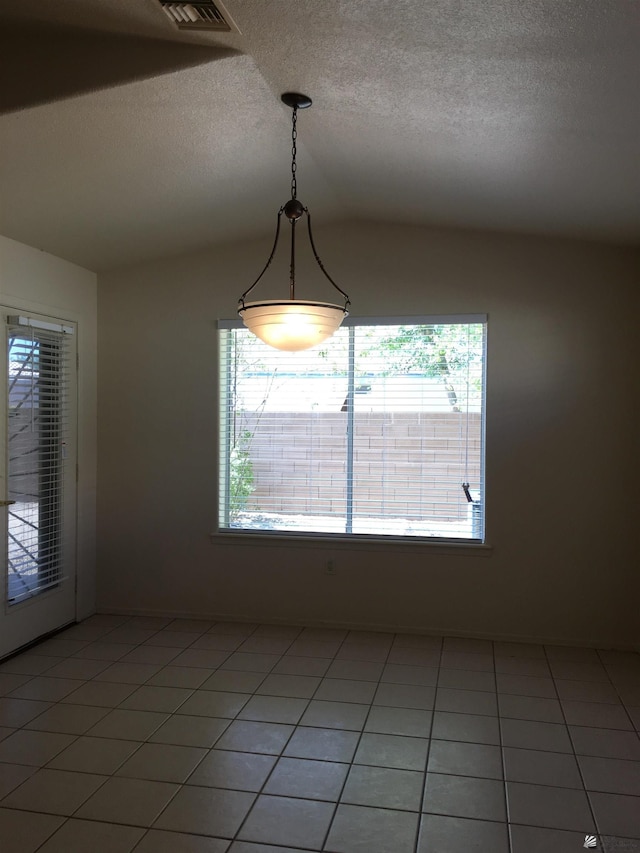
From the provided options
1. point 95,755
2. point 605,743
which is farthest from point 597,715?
point 95,755

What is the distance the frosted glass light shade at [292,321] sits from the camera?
2.97 metres

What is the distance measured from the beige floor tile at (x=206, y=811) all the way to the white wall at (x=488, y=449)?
224 cm

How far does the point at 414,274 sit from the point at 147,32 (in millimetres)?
2547

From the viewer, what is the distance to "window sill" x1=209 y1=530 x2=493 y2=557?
15.6ft

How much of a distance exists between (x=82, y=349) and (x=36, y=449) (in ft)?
2.83

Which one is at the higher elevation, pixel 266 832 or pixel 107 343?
pixel 107 343

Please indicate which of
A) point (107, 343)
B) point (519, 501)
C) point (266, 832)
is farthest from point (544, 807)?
point (107, 343)

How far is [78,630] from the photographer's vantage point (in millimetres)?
4840

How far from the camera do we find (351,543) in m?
4.91

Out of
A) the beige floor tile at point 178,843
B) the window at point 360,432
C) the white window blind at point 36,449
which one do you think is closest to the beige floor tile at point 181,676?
the white window blind at point 36,449

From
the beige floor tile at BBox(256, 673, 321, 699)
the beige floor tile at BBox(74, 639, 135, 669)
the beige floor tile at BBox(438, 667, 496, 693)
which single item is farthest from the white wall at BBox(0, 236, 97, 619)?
the beige floor tile at BBox(438, 667, 496, 693)

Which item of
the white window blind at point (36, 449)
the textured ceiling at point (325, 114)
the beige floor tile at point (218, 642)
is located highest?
the textured ceiling at point (325, 114)

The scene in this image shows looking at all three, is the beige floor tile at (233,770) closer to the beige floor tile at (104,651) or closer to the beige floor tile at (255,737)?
the beige floor tile at (255,737)

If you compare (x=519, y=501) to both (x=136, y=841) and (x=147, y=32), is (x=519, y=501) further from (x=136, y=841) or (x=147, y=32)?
(x=147, y=32)
